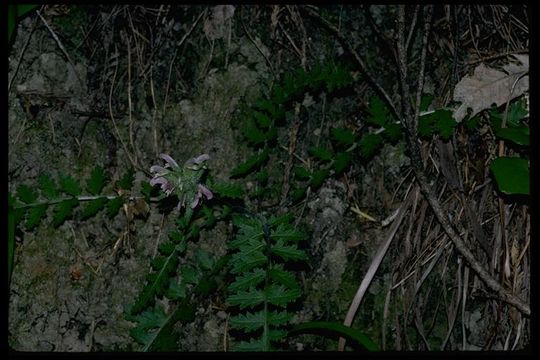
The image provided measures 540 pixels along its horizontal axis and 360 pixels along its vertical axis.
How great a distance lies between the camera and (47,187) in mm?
3365

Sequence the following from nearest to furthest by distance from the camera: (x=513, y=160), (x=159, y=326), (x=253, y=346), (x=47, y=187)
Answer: (x=253, y=346), (x=513, y=160), (x=159, y=326), (x=47, y=187)

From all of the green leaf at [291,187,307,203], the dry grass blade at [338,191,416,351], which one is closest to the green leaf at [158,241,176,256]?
the green leaf at [291,187,307,203]

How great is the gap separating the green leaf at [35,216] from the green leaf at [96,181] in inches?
11.0

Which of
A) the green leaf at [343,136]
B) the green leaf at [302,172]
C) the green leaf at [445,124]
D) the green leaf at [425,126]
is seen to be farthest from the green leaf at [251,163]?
the green leaf at [445,124]

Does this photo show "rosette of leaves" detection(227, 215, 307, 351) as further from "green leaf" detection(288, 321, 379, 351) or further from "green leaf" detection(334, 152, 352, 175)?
"green leaf" detection(334, 152, 352, 175)

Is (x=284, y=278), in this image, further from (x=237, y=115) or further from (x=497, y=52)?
(x=497, y=52)

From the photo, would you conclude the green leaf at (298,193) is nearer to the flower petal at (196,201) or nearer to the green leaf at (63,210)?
the flower petal at (196,201)

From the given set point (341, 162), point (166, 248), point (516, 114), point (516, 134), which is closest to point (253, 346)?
point (166, 248)

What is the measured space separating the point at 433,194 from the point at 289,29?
1.33 metres

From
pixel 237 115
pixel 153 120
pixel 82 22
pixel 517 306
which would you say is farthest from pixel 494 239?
pixel 82 22

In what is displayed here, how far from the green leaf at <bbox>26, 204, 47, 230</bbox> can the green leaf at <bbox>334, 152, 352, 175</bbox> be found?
1.68 meters

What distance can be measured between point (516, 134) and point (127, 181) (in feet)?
7.16

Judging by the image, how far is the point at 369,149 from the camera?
10.9ft

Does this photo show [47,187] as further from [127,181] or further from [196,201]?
[196,201]
